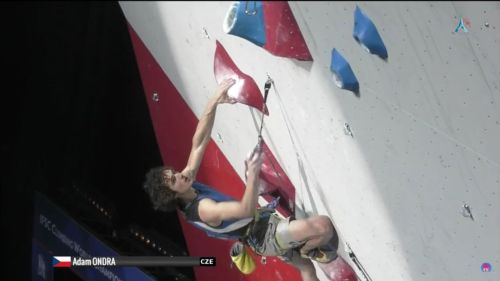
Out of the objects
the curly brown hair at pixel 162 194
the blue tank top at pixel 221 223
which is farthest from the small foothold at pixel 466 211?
the curly brown hair at pixel 162 194

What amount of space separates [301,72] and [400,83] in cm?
24

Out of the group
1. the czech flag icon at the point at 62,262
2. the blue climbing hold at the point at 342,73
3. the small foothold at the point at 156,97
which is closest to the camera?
the blue climbing hold at the point at 342,73

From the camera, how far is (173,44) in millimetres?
1958

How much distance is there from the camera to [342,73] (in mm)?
1604

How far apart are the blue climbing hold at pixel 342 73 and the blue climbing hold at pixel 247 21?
17cm

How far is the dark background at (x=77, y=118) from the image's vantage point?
94.0 inches

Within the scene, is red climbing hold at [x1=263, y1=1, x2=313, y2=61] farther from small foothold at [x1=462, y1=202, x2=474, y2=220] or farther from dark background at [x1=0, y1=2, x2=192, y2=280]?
dark background at [x1=0, y1=2, x2=192, y2=280]

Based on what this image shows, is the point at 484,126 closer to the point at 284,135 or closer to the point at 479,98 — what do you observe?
the point at 479,98

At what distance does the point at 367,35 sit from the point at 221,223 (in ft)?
2.02

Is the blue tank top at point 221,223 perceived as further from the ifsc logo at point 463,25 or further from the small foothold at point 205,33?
the ifsc logo at point 463,25

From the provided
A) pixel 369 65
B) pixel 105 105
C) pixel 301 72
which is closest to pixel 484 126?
pixel 369 65

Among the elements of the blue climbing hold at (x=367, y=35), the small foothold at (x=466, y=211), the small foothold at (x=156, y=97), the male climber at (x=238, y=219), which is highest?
the small foothold at (x=156, y=97)

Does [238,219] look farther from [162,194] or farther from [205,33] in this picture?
[205,33]

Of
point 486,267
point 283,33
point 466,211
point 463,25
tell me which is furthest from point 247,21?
point 486,267
